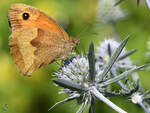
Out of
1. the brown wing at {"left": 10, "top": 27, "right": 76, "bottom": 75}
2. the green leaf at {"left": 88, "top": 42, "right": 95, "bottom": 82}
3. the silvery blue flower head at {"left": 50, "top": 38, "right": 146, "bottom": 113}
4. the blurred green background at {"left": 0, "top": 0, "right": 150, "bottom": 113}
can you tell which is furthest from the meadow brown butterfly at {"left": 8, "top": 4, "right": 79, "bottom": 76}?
the blurred green background at {"left": 0, "top": 0, "right": 150, "bottom": 113}

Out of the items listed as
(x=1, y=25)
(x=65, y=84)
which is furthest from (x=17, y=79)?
(x=65, y=84)

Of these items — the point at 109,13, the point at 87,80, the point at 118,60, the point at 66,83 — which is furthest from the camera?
the point at 109,13

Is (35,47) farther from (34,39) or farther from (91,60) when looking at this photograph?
(91,60)

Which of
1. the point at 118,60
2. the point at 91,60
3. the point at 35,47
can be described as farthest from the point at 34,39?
the point at 91,60

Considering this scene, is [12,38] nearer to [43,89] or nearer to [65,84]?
[65,84]

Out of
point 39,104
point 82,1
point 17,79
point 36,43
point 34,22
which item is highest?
point 82,1

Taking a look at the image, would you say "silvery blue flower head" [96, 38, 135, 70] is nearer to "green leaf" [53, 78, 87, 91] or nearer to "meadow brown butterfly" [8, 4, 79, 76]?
"meadow brown butterfly" [8, 4, 79, 76]

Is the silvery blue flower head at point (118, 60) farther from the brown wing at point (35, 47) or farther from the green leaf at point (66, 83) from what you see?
the green leaf at point (66, 83)
